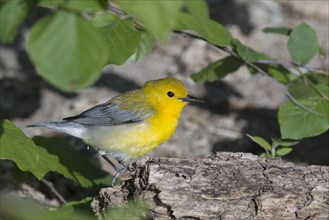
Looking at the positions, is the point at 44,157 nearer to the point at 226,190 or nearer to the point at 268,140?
the point at 226,190

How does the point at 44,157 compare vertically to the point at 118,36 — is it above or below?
below

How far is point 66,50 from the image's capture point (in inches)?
79.6

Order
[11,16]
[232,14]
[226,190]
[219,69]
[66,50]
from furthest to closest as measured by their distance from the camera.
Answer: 1. [232,14]
2. [219,69]
3. [226,190]
4. [11,16]
5. [66,50]

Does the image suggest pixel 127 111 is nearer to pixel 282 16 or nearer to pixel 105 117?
pixel 105 117

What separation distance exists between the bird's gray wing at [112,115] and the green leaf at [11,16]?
295cm

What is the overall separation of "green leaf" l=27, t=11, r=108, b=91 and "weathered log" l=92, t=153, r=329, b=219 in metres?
1.78

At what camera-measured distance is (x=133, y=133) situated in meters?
5.13

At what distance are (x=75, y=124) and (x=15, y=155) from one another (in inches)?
56.9

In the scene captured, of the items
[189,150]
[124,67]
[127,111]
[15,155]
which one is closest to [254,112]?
[189,150]

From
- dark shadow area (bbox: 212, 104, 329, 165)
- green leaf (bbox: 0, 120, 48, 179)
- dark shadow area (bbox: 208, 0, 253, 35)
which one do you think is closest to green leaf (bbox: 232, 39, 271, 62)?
dark shadow area (bbox: 212, 104, 329, 165)

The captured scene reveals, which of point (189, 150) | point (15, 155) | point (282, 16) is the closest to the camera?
point (15, 155)

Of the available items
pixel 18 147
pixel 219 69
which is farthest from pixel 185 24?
pixel 18 147

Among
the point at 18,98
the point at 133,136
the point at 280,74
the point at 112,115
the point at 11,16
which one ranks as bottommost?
the point at 11,16

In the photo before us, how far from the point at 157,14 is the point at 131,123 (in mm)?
3205
